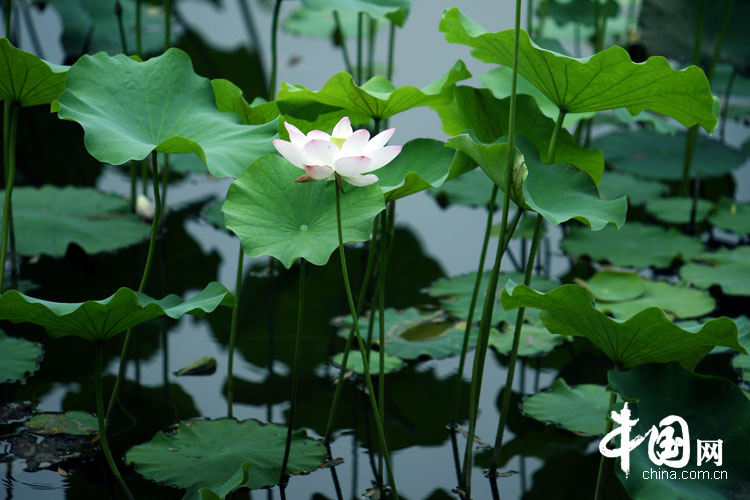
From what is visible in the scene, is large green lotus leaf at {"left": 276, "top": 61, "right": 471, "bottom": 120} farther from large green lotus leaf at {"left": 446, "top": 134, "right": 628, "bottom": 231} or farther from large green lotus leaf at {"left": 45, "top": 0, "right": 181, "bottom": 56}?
large green lotus leaf at {"left": 45, "top": 0, "right": 181, "bottom": 56}

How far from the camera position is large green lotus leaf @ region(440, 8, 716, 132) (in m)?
1.10

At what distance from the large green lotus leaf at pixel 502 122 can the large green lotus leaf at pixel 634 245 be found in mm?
789

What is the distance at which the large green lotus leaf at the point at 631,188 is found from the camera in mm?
2420

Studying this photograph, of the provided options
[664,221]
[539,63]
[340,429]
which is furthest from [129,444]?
[664,221]

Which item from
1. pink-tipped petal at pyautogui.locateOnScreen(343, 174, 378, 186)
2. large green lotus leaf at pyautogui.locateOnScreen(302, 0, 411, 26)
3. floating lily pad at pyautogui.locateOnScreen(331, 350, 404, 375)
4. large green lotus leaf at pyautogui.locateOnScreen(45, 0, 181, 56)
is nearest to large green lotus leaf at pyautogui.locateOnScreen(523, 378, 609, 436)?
floating lily pad at pyautogui.locateOnScreen(331, 350, 404, 375)

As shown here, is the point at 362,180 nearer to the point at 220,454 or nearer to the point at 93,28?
the point at 220,454

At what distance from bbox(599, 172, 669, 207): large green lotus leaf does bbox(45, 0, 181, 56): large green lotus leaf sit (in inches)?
61.3

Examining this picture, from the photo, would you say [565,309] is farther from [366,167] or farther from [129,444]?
[129,444]

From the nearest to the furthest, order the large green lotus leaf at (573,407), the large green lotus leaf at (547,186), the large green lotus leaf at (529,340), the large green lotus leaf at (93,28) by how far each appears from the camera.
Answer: the large green lotus leaf at (547,186) < the large green lotus leaf at (573,407) < the large green lotus leaf at (529,340) < the large green lotus leaf at (93,28)

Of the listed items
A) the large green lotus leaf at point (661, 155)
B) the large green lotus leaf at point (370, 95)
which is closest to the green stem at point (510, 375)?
the large green lotus leaf at point (370, 95)

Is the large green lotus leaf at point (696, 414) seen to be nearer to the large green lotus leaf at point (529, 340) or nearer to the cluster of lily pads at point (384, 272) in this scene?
the cluster of lily pads at point (384, 272)

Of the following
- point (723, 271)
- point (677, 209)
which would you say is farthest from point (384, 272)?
point (677, 209)

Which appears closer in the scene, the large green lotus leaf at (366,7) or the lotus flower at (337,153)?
the lotus flower at (337,153)

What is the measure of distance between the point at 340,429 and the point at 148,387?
1.23 feet
